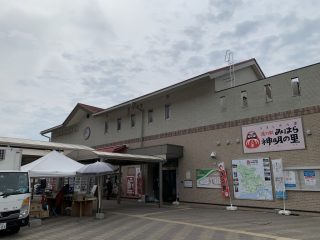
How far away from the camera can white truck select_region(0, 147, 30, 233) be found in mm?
8086

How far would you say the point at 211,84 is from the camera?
16375 millimetres

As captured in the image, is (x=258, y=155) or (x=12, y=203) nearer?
(x=12, y=203)

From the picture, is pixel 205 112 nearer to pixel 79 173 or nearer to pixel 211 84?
pixel 211 84

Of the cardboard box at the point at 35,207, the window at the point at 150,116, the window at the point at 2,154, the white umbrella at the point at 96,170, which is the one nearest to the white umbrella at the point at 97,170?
the white umbrella at the point at 96,170

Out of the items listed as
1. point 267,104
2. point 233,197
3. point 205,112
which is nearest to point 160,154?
point 205,112

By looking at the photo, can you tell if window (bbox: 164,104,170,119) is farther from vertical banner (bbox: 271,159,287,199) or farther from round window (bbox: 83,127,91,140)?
round window (bbox: 83,127,91,140)

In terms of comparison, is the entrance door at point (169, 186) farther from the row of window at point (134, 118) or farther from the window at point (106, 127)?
the window at point (106, 127)

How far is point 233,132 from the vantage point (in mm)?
14984

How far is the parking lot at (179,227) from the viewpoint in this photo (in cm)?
836

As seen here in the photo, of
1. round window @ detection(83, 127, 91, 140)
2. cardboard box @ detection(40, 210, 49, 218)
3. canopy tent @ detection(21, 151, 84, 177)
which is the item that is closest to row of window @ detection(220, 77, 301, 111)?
canopy tent @ detection(21, 151, 84, 177)

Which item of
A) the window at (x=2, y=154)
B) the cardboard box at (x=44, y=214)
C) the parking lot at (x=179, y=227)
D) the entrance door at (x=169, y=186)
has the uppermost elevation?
the window at (x=2, y=154)

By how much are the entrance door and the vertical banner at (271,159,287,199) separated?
6270 mm

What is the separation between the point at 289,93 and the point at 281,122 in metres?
1.28

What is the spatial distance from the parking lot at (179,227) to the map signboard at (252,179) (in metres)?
1.13
